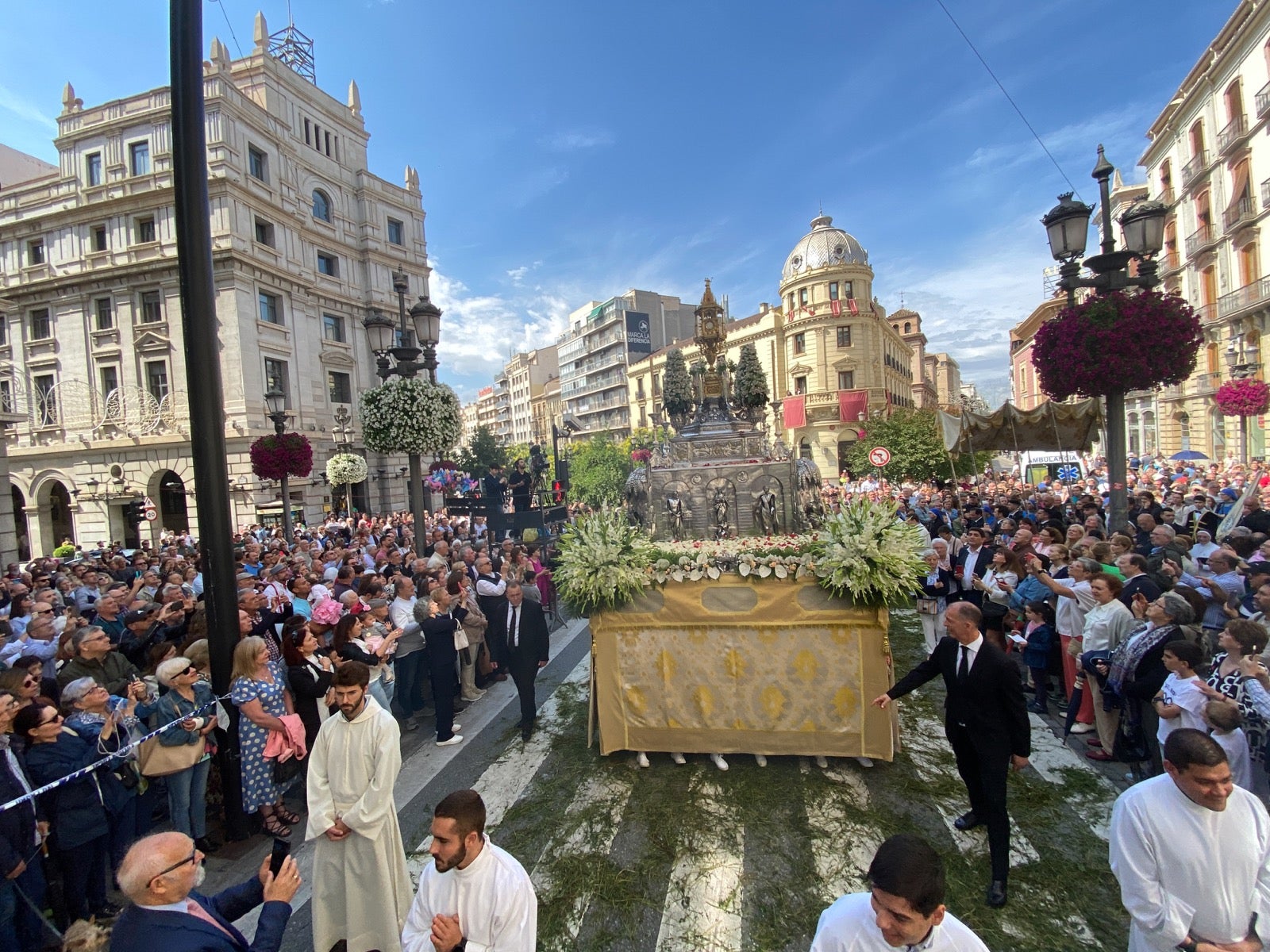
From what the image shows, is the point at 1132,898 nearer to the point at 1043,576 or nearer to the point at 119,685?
the point at 1043,576

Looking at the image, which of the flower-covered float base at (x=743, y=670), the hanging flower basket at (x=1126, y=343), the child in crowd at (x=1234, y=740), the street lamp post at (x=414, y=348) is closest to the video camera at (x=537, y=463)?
the street lamp post at (x=414, y=348)

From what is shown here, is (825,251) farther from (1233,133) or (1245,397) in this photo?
(1245,397)

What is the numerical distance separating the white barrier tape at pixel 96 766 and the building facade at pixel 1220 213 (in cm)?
2811

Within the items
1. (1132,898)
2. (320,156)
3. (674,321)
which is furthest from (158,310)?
(674,321)

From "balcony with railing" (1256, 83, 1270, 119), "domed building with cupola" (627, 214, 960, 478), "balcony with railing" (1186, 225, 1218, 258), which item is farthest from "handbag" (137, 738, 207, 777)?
"domed building with cupola" (627, 214, 960, 478)

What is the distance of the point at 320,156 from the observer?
33.7m

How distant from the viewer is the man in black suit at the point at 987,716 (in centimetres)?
395

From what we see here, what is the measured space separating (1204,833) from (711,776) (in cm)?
380

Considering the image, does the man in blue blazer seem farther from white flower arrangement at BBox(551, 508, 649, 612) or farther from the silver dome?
the silver dome

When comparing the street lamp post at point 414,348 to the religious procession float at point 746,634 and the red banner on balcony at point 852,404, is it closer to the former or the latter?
the religious procession float at point 746,634

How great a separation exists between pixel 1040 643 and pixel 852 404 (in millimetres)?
45099

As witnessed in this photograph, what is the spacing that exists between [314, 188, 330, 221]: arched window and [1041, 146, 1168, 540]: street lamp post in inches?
1408

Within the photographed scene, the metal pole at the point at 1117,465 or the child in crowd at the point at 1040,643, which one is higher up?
the metal pole at the point at 1117,465

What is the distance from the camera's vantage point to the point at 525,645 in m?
6.88
